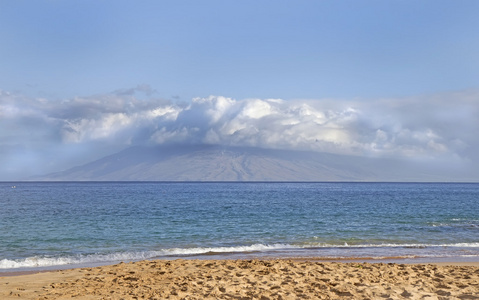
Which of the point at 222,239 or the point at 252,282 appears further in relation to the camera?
the point at 222,239

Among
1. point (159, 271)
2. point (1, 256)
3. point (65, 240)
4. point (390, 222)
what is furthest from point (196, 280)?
point (390, 222)

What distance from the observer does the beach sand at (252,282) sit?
12.9 m

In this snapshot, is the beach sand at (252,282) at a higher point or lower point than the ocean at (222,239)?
higher

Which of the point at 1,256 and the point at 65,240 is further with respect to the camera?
the point at 65,240

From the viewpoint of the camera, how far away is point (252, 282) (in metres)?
14.1

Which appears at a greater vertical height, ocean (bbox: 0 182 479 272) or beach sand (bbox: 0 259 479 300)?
beach sand (bbox: 0 259 479 300)

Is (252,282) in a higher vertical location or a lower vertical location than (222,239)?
higher

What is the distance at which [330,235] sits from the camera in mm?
32750

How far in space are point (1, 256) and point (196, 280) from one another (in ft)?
50.3

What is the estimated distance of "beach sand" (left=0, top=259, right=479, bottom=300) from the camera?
12922 millimetres

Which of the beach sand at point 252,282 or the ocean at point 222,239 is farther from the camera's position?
the ocean at point 222,239

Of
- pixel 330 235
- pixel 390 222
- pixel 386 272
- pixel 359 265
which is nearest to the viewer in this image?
pixel 386 272

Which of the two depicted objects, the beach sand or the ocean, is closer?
the beach sand

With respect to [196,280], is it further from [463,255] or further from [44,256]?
[463,255]
